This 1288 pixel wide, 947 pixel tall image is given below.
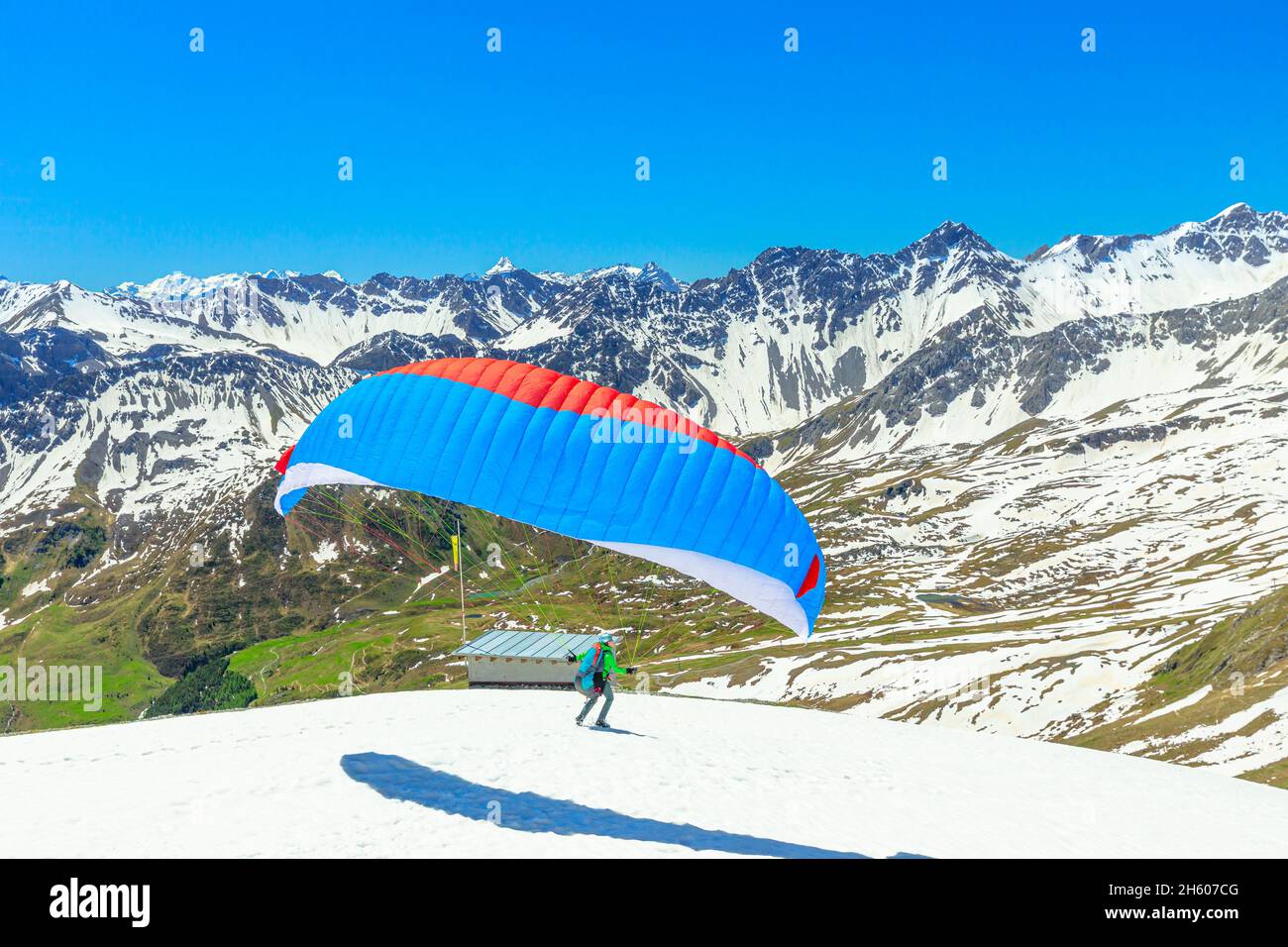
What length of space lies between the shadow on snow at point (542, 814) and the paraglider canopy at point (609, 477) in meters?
3.98

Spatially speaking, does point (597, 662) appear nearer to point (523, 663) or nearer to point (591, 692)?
point (591, 692)

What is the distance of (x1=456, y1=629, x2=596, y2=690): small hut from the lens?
101 ft

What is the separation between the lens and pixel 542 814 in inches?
600

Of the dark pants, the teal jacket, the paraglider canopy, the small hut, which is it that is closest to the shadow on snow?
the paraglider canopy

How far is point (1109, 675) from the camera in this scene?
77.8m

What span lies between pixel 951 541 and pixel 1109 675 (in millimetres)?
104105

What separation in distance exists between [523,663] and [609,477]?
54.5 ft

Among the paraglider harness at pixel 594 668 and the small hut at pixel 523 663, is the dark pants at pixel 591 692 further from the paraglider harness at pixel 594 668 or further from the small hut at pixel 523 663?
the small hut at pixel 523 663

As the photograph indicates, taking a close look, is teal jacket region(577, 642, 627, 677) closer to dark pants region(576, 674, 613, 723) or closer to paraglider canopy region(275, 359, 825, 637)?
dark pants region(576, 674, 613, 723)

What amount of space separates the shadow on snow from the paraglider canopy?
398cm
